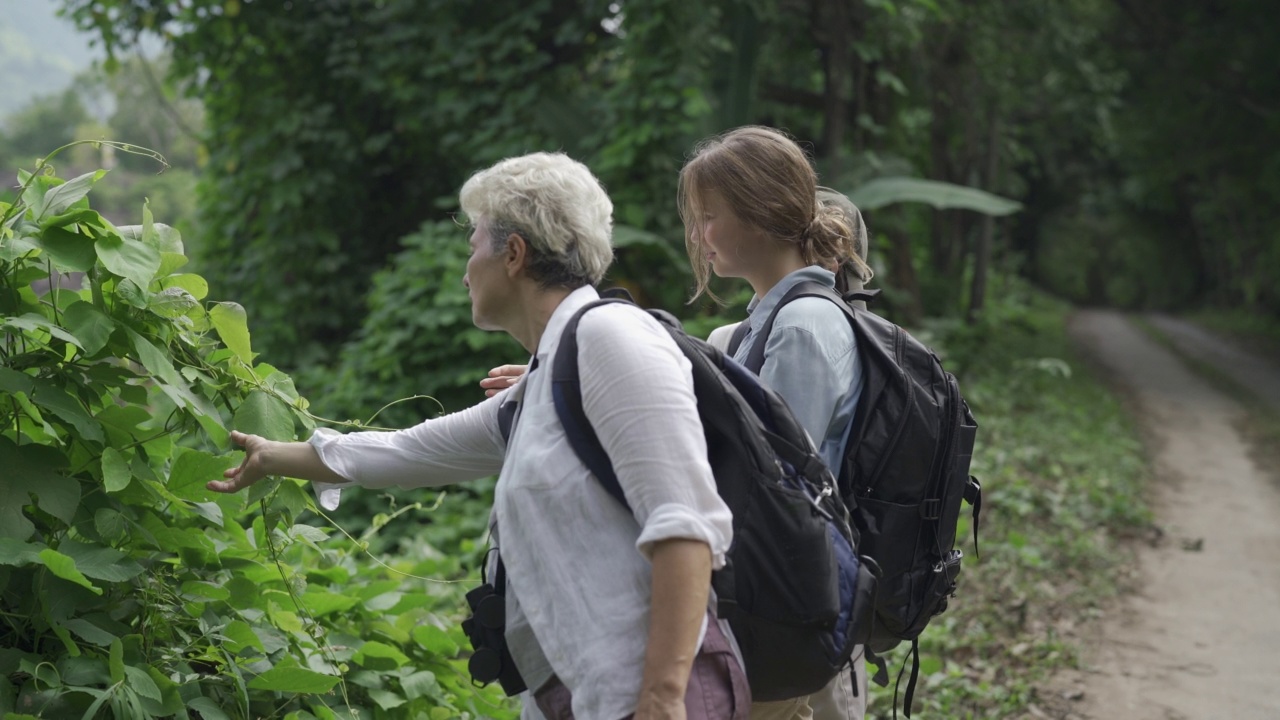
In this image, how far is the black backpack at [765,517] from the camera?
1759 millimetres

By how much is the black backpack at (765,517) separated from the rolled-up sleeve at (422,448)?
1.66ft

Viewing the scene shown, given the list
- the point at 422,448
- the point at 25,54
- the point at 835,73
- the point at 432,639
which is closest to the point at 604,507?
the point at 422,448

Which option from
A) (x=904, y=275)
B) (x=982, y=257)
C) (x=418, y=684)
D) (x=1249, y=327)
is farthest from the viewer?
(x=1249, y=327)

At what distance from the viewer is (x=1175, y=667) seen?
502 centimetres

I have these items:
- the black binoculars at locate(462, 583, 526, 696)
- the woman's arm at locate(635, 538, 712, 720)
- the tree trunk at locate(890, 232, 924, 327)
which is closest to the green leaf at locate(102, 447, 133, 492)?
the black binoculars at locate(462, 583, 526, 696)

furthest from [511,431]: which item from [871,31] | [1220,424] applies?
[1220,424]

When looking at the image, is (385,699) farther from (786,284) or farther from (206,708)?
(786,284)

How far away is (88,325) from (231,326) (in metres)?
0.29

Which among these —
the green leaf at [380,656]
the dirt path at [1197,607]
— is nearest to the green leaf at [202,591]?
the green leaf at [380,656]

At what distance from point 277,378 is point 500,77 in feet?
21.7

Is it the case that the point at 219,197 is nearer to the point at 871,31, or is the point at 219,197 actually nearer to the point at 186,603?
the point at 871,31

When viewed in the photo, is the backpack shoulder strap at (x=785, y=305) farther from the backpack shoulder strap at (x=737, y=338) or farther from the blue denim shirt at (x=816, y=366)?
the backpack shoulder strap at (x=737, y=338)

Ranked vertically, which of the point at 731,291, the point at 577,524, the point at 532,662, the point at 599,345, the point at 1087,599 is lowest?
the point at 1087,599

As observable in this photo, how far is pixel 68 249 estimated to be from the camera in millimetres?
2057
